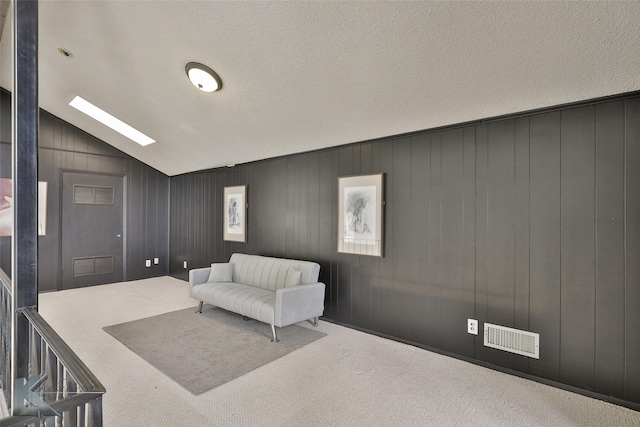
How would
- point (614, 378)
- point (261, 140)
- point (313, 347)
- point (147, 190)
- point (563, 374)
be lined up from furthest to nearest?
point (147, 190)
point (261, 140)
point (313, 347)
point (563, 374)
point (614, 378)

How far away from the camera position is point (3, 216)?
15.5 ft

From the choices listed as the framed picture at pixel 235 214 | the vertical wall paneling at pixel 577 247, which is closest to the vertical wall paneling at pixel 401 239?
the vertical wall paneling at pixel 577 247

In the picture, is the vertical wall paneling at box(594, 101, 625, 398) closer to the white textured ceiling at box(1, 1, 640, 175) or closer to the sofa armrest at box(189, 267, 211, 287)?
the white textured ceiling at box(1, 1, 640, 175)

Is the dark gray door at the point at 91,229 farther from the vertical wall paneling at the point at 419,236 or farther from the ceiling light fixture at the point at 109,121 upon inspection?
the vertical wall paneling at the point at 419,236

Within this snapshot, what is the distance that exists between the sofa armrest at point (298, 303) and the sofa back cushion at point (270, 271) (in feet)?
0.58

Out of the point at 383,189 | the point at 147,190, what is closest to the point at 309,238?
the point at 383,189

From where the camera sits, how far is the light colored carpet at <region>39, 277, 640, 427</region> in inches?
77.5

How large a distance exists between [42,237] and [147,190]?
1768 millimetres

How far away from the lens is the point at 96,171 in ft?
18.6

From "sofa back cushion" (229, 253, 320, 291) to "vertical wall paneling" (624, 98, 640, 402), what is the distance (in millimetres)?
2571

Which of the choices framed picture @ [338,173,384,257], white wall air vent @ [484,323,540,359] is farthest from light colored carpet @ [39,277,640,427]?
framed picture @ [338,173,384,257]

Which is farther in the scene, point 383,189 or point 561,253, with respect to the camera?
point 383,189

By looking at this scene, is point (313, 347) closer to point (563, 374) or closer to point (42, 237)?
point (563, 374)

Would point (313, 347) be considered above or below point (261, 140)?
below
